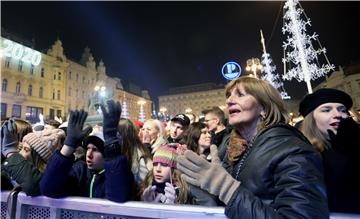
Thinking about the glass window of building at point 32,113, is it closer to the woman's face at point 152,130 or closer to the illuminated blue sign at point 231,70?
the illuminated blue sign at point 231,70

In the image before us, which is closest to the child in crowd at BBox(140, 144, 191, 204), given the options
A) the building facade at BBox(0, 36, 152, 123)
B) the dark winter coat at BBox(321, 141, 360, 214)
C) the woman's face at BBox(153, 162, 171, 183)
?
A: the woman's face at BBox(153, 162, 171, 183)

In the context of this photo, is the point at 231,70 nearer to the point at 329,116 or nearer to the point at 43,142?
the point at 329,116

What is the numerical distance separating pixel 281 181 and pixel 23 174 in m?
2.30

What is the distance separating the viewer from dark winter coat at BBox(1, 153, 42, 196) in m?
2.20

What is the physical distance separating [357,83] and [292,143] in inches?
2132

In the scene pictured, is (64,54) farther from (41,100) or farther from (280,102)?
(280,102)

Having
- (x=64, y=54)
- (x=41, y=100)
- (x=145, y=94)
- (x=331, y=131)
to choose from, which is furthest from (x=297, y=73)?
(x=145, y=94)

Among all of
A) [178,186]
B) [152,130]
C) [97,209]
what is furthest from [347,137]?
[152,130]

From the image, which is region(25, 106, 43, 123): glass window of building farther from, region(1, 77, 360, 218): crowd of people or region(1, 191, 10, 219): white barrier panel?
region(1, 191, 10, 219): white barrier panel

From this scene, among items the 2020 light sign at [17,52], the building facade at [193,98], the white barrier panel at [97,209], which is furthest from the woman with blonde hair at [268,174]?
the building facade at [193,98]

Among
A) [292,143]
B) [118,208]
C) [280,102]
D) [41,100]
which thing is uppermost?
[41,100]

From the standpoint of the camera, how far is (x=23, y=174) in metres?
2.38

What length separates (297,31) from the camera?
1352 centimetres

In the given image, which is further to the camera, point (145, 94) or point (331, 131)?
point (145, 94)
